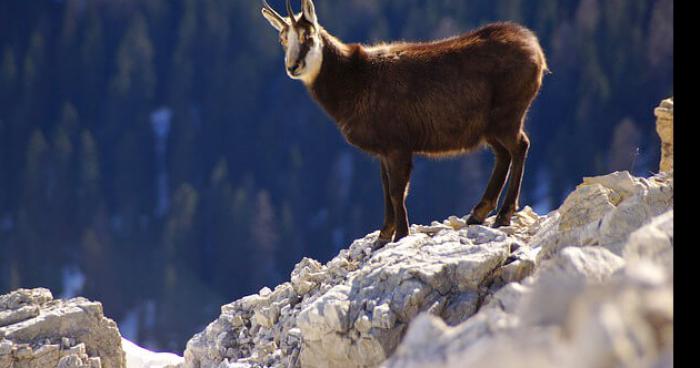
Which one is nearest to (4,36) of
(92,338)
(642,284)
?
(92,338)

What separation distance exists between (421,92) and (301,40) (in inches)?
42.0

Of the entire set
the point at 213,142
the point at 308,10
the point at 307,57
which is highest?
the point at 213,142

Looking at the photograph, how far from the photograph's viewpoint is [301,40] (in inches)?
350

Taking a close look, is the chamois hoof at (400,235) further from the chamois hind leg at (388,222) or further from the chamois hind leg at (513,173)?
the chamois hind leg at (513,173)

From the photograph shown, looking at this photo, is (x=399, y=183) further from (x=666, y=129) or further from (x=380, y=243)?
(x=666, y=129)

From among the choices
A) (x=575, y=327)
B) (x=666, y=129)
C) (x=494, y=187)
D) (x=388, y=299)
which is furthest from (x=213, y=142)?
(x=575, y=327)

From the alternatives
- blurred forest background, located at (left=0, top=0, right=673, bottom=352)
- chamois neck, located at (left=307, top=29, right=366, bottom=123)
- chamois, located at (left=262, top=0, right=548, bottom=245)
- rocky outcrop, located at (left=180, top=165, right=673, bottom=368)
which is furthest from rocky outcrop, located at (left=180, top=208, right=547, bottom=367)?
blurred forest background, located at (left=0, top=0, right=673, bottom=352)

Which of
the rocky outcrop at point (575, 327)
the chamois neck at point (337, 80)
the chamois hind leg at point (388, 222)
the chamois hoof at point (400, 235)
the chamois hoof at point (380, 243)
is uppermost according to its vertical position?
the chamois neck at point (337, 80)

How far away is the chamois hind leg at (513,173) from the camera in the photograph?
9.05 metres

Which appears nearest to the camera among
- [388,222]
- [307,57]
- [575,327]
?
[575,327]

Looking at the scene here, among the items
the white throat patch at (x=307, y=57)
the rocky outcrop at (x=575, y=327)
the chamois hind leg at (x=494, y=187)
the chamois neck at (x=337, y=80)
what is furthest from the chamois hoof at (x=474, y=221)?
the rocky outcrop at (x=575, y=327)

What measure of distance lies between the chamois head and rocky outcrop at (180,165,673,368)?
5.26 feet

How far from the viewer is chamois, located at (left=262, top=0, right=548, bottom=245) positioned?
8.97 meters

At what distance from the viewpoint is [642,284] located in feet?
10.5
